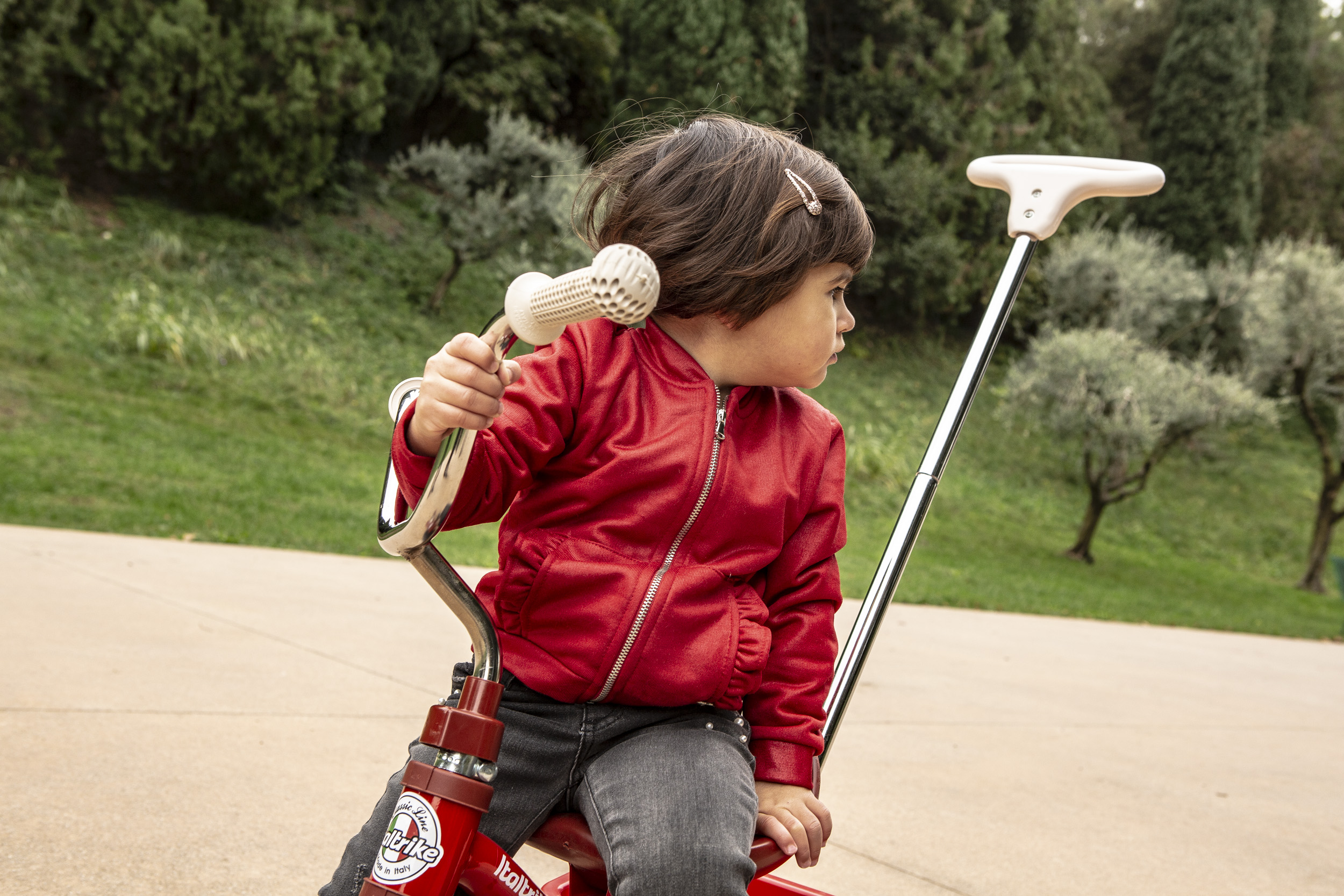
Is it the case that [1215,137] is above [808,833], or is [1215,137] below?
above

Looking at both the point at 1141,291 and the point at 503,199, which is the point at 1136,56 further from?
the point at 503,199

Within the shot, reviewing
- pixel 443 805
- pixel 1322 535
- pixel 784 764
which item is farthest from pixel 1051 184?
pixel 1322 535

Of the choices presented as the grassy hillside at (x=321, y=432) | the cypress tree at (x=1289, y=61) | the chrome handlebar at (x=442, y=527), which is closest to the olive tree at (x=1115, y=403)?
the grassy hillside at (x=321, y=432)

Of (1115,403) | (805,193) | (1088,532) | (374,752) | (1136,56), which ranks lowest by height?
(1088,532)

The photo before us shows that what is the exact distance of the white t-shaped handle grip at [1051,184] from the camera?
57.6 inches

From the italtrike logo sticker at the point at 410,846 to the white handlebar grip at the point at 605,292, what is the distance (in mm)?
397

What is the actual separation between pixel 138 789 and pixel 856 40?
1826 centimetres

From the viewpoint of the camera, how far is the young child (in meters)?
1.06

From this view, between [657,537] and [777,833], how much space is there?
0.32m

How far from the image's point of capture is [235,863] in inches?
68.7

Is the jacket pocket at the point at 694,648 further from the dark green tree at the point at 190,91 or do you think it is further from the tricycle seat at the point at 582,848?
the dark green tree at the point at 190,91

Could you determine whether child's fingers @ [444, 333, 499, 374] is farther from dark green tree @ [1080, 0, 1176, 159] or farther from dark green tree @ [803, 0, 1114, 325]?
dark green tree @ [1080, 0, 1176, 159]

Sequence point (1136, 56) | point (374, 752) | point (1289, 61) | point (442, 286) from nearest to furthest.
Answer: point (374, 752) → point (442, 286) → point (1289, 61) → point (1136, 56)

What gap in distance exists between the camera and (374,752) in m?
2.42
